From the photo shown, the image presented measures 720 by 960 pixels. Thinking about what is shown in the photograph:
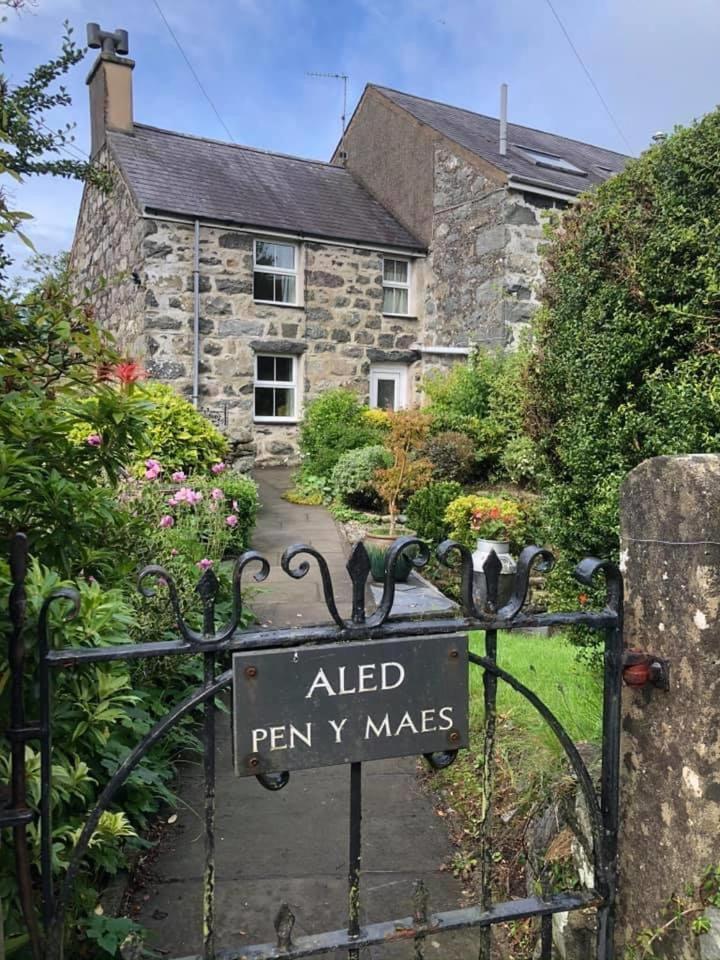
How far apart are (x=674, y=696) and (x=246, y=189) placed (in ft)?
47.3

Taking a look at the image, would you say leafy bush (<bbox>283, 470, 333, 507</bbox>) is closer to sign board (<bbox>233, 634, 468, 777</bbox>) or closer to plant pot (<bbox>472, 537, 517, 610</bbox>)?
plant pot (<bbox>472, 537, 517, 610</bbox>)

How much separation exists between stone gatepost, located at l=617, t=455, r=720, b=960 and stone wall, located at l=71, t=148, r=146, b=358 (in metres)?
11.1

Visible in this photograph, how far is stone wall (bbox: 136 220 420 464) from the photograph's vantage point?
492 inches

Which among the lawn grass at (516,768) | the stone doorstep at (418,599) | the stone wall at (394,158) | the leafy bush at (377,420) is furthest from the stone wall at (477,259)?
the lawn grass at (516,768)

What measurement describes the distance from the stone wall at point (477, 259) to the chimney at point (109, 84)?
20.6ft

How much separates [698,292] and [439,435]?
626 cm

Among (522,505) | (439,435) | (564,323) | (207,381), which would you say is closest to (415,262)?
(207,381)

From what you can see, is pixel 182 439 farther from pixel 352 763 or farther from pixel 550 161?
pixel 550 161

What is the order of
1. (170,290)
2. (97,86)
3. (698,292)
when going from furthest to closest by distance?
(97,86), (170,290), (698,292)

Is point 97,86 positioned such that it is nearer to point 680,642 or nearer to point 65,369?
point 65,369

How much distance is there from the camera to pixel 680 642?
5.42 feet

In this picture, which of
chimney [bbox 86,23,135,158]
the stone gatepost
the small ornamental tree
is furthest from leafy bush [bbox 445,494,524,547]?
chimney [bbox 86,23,135,158]

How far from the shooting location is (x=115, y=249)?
1395 cm

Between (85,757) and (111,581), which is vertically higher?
(111,581)
